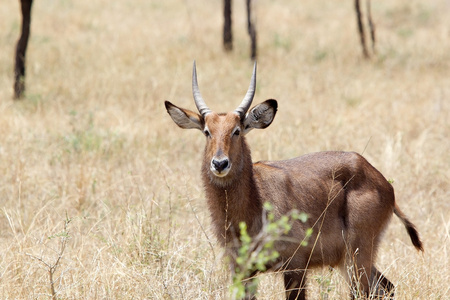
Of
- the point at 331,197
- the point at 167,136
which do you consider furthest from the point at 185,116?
the point at 167,136

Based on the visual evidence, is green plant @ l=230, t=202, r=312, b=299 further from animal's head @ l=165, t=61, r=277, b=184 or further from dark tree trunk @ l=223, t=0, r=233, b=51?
dark tree trunk @ l=223, t=0, r=233, b=51

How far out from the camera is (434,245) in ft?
18.9

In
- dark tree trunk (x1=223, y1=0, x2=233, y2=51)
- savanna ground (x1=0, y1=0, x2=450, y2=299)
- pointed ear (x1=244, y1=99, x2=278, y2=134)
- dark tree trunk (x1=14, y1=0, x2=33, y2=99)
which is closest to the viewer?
pointed ear (x1=244, y1=99, x2=278, y2=134)

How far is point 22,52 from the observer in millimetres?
10656

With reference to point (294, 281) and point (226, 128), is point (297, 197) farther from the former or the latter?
point (226, 128)

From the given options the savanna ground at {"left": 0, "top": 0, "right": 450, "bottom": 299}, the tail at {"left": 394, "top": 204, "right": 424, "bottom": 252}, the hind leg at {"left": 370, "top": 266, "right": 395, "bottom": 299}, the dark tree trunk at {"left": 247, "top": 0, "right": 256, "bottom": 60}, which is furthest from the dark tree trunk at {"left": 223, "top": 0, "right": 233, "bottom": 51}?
the hind leg at {"left": 370, "top": 266, "right": 395, "bottom": 299}

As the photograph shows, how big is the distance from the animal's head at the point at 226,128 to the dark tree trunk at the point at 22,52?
633 centimetres

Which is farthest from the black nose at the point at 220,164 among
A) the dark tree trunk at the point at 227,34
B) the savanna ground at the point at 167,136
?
the dark tree trunk at the point at 227,34

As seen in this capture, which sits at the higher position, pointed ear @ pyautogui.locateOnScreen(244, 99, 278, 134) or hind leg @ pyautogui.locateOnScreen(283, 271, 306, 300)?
pointed ear @ pyautogui.locateOnScreen(244, 99, 278, 134)

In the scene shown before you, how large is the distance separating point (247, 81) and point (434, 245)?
6.77 metres

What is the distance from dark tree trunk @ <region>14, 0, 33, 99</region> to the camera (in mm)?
10180

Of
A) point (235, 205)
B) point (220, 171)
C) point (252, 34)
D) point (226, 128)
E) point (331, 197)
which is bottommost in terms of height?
point (331, 197)

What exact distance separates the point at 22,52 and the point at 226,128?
24.2ft

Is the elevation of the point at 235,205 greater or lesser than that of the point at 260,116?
lesser
